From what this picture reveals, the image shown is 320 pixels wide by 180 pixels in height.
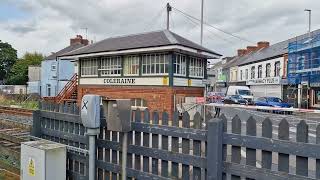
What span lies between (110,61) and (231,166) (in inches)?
860

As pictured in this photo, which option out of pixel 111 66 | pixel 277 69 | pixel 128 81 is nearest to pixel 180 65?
pixel 128 81

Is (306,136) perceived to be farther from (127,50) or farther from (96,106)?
(127,50)

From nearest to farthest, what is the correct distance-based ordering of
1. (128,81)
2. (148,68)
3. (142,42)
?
1. (148,68)
2. (142,42)
3. (128,81)

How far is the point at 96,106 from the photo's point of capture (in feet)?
15.4

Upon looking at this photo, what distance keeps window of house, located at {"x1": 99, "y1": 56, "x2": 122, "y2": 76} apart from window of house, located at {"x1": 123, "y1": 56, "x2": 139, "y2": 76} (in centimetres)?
61

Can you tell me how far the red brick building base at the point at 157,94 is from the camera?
70.2 ft

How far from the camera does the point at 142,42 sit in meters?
22.8

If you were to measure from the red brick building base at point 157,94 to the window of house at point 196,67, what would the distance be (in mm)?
1048

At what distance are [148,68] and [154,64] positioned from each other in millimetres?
560

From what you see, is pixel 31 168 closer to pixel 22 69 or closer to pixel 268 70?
pixel 268 70

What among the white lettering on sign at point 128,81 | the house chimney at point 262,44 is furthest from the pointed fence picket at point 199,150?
the house chimney at point 262,44

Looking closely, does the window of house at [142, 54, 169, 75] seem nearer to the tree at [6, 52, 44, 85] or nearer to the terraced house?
the terraced house

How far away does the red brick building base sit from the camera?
2139 cm

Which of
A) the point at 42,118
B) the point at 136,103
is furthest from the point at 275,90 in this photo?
the point at 42,118
